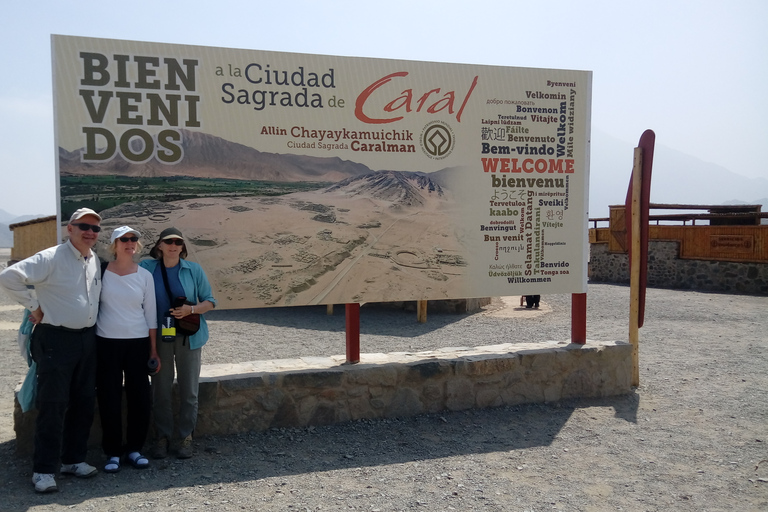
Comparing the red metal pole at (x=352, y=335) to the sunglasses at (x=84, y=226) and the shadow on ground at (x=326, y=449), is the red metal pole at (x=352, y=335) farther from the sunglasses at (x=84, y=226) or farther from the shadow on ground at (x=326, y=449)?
the sunglasses at (x=84, y=226)

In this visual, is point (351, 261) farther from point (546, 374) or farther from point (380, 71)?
point (546, 374)

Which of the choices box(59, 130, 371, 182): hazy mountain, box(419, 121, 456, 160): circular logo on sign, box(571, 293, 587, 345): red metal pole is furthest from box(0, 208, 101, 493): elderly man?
box(571, 293, 587, 345): red metal pole

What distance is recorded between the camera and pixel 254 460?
4109 mm

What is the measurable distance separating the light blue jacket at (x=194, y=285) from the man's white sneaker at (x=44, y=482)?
1.13 metres

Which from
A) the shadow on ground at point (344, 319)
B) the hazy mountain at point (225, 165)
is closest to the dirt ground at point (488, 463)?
the hazy mountain at point (225, 165)

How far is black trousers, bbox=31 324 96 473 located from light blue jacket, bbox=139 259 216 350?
582 millimetres

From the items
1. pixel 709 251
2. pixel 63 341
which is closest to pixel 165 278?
pixel 63 341

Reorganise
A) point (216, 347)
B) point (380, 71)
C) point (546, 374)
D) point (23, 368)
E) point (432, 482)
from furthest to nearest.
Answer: point (216, 347) < point (23, 368) < point (546, 374) < point (380, 71) < point (432, 482)

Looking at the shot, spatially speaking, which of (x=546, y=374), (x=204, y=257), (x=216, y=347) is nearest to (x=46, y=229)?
(x=216, y=347)

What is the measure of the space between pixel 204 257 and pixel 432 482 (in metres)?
2.48

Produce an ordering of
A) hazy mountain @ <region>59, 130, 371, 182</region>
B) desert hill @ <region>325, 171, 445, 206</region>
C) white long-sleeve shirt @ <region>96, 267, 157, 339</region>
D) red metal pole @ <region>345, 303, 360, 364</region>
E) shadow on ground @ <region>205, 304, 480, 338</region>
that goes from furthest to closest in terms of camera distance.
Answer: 1. shadow on ground @ <region>205, 304, 480, 338</region>
2. red metal pole @ <region>345, 303, 360, 364</region>
3. desert hill @ <region>325, 171, 445, 206</region>
4. hazy mountain @ <region>59, 130, 371, 182</region>
5. white long-sleeve shirt @ <region>96, 267, 157, 339</region>

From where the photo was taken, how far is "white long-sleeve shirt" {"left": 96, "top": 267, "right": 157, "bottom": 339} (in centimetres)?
380

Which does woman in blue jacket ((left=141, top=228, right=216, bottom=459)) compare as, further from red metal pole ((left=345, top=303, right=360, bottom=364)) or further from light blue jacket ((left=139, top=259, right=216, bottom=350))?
red metal pole ((left=345, top=303, right=360, bottom=364))

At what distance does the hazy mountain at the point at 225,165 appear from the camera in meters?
4.39
